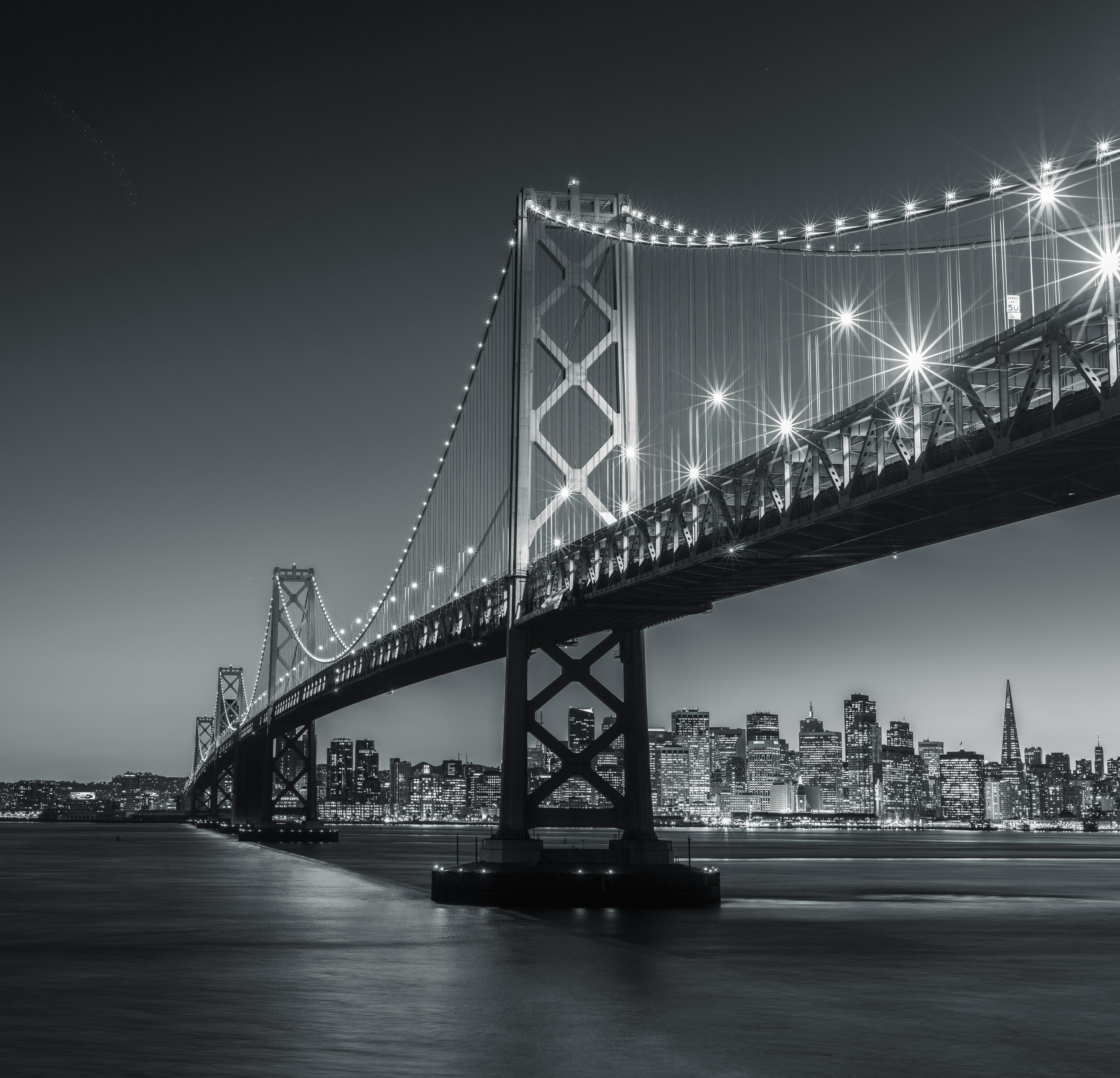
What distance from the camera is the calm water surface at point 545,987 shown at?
55.0ft

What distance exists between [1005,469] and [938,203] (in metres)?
6.93

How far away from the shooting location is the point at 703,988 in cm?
2256

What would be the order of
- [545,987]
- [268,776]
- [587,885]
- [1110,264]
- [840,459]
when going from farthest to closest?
[268,776]
[587,885]
[840,459]
[545,987]
[1110,264]

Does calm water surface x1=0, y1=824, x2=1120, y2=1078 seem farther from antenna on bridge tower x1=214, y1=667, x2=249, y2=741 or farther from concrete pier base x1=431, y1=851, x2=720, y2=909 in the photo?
antenna on bridge tower x1=214, y1=667, x2=249, y2=741

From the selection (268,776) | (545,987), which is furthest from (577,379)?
(268,776)

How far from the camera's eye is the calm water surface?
1675 cm

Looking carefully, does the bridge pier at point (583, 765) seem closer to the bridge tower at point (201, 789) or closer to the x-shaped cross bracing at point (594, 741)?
the x-shaped cross bracing at point (594, 741)

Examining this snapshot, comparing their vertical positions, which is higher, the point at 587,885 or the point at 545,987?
the point at 587,885

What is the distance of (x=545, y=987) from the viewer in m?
22.7

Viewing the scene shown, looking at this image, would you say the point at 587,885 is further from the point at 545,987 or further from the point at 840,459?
the point at 840,459

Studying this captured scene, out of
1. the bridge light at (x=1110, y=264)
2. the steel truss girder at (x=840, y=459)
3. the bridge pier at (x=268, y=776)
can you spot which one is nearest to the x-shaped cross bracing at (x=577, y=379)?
the steel truss girder at (x=840, y=459)

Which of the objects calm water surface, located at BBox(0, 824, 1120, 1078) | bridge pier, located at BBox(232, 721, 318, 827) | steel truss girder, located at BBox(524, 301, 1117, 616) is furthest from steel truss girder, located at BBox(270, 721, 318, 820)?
steel truss girder, located at BBox(524, 301, 1117, 616)

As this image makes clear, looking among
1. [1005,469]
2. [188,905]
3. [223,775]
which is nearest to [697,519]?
[1005,469]

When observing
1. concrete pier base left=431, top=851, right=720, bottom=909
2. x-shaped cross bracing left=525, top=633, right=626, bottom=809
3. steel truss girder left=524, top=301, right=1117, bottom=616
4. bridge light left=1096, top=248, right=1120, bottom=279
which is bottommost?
concrete pier base left=431, top=851, right=720, bottom=909
